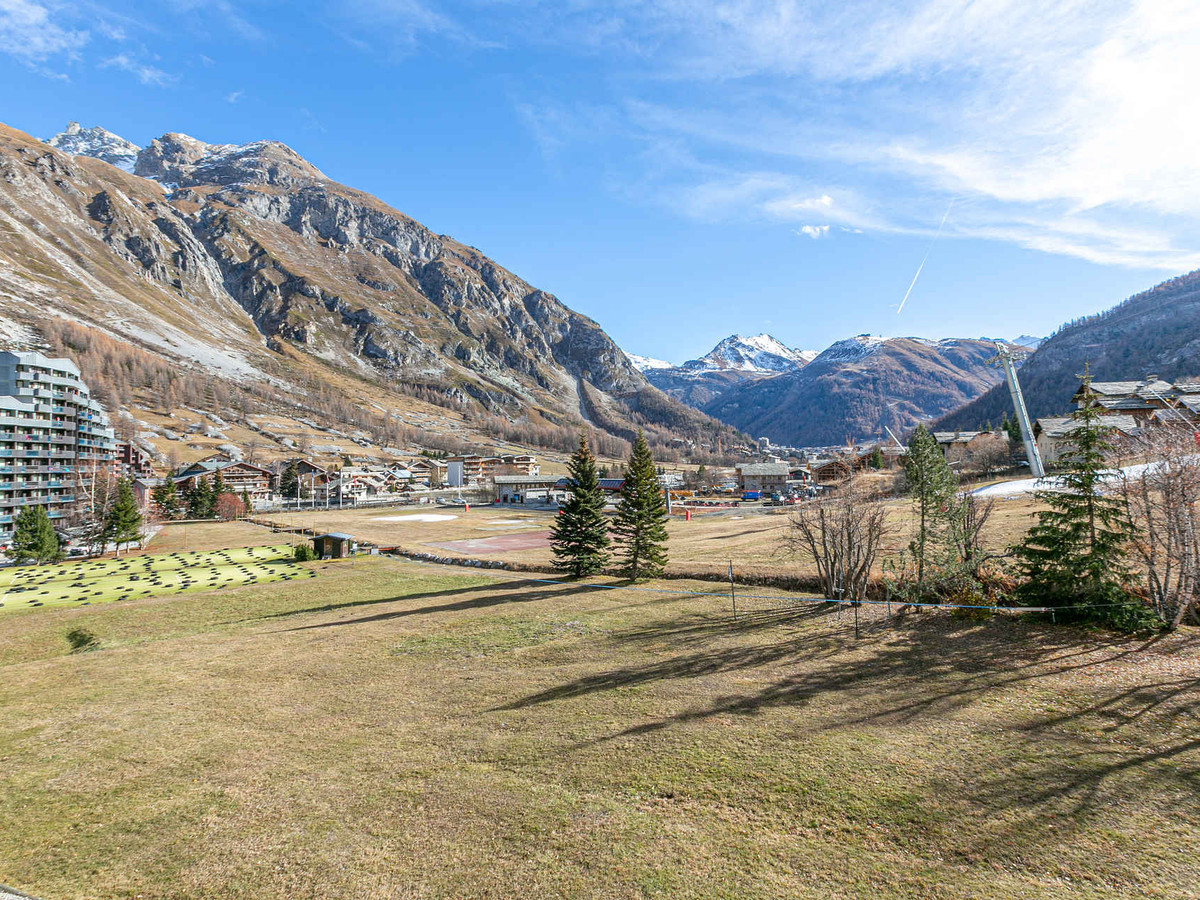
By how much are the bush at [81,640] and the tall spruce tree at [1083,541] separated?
41.0 meters

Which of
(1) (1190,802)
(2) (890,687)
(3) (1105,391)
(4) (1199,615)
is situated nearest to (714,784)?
(2) (890,687)

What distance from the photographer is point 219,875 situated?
28.5 feet

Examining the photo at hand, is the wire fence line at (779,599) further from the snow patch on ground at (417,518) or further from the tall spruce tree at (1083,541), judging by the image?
the snow patch on ground at (417,518)

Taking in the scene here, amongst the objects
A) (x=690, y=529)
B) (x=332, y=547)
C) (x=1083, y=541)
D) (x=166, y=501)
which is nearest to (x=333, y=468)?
(x=166, y=501)

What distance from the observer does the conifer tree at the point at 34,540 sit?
54344mm

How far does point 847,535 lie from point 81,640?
37.9 meters

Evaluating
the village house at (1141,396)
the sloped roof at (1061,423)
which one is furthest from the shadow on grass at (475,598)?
the village house at (1141,396)

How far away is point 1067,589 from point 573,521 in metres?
25.1

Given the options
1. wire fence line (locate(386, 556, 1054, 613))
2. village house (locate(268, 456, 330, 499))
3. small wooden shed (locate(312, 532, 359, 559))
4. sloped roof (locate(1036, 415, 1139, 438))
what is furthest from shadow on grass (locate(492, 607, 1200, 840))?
village house (locate(268, 456, 330, 499))

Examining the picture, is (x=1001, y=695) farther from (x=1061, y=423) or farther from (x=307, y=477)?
(x=307, y=477)

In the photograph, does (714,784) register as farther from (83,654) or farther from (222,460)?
(222,460)

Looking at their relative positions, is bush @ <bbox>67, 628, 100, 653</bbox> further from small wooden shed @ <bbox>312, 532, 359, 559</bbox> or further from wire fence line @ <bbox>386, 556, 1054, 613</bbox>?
small wooden shed @ <bbox>312, 532, 359, 559</bbox>

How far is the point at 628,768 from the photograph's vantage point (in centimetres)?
1159

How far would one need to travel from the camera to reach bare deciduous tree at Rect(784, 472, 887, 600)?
24234 mm
